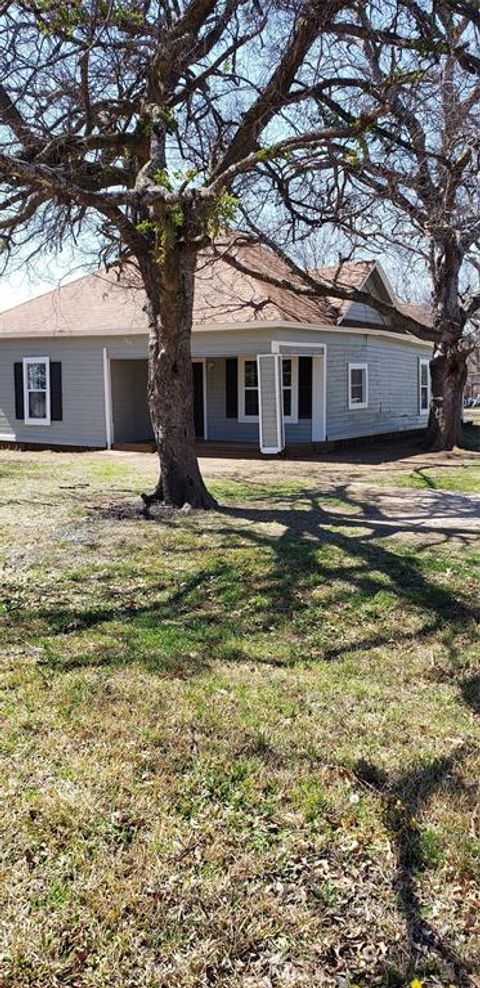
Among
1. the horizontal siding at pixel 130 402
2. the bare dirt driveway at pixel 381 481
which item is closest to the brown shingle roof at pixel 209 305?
the horizontal siding at pixel 130 402

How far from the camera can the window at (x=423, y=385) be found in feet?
78.3

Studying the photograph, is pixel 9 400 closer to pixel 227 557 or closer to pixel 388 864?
pixel 227 557

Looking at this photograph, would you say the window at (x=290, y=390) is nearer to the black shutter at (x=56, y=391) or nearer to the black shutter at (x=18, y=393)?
the black shutter at (x=56, y=391)

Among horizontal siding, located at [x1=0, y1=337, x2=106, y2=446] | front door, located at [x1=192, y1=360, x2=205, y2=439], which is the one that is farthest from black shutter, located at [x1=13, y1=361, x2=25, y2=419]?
front door, located at [x1=192, y1=360, x2=205, y2=439]

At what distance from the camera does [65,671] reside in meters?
4.26

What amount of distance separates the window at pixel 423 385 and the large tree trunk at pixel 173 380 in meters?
16.1

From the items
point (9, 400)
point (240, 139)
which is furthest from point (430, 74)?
point (9, 400)

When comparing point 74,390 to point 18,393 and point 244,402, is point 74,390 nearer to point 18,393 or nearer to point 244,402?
point 18,393

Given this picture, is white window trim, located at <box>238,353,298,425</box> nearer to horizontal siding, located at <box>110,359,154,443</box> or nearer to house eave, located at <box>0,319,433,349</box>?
house eave, located at <box>0,319,433,349</box>

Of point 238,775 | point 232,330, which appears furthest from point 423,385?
point 238,775

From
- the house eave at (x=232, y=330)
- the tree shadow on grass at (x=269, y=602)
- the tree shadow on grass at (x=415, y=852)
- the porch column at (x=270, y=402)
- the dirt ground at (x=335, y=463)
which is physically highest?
the house eave at (x=232, y=330)

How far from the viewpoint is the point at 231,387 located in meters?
18.2

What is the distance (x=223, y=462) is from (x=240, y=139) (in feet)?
26.2

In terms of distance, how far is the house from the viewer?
16.0 meters
